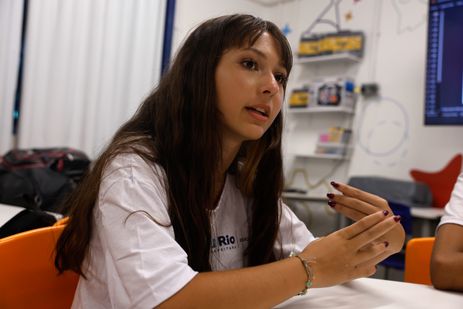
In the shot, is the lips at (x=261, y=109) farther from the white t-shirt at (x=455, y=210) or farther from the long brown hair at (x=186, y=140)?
the white t-shirt at (x=455, y=210)

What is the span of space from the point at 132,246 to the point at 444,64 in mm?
2809

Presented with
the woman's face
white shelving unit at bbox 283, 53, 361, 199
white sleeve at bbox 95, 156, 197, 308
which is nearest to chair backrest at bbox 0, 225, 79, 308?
white sleeve at bbox 95, 156, 197, 308

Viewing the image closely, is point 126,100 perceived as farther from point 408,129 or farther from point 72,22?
point 408,129

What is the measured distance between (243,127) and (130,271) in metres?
0.44

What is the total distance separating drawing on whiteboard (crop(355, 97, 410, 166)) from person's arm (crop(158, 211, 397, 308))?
9.15 feet

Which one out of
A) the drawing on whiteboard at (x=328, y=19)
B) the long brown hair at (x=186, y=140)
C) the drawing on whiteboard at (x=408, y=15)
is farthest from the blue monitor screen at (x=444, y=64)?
the long brown hair at (x=186, y=140)

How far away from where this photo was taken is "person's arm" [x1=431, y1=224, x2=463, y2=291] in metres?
1.14

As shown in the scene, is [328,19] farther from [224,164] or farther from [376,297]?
[376,297]

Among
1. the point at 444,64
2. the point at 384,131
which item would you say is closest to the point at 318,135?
the point at 384,131

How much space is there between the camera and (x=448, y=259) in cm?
121

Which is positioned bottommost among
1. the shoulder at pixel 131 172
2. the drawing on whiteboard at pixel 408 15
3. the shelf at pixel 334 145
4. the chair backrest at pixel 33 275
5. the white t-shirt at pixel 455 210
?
the chair backrest at pixel 33 275

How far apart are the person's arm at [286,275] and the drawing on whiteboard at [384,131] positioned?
2790mm

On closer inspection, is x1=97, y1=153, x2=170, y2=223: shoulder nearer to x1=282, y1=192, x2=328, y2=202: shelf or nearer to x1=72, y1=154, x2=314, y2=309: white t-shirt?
x1=72, y1=154, x2=314, y2=309: white t-shirt

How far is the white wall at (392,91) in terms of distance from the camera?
11.2 feet
